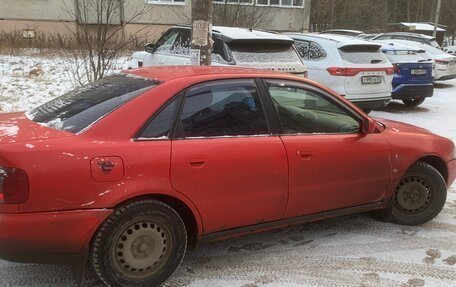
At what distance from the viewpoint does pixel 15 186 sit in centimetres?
300

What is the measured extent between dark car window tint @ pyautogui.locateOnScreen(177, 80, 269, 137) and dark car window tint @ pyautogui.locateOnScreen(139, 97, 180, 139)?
8 centimetres

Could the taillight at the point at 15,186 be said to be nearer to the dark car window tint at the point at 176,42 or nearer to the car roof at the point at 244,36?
the car roof at the point at 244,36

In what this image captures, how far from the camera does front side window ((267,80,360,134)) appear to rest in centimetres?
411

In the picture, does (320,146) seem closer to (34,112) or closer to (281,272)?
(281,272)

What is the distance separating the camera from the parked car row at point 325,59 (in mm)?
7641

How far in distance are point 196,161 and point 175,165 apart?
16cm

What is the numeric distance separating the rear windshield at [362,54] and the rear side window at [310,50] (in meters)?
0.36

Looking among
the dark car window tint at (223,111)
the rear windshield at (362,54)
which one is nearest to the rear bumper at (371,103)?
the rear windshield at (362,54)

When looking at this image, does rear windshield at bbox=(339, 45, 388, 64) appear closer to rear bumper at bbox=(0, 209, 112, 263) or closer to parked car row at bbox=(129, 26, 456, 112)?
parked car row at bbox=(129, 26, 456, 112)

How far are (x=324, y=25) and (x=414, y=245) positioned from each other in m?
34.9

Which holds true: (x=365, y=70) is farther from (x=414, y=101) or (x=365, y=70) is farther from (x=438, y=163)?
(x=438, y=163)

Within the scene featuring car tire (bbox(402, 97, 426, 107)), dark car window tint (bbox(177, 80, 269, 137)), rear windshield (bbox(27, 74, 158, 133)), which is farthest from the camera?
car tire (bbox(402, 97, 426, 107))

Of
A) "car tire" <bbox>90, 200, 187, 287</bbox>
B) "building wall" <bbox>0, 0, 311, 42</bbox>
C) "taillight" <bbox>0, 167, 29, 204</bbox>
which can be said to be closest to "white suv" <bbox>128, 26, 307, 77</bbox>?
Answer: "car tire" <bbox>90, 200, 187, 287</bbox>

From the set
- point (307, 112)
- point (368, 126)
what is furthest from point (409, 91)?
point (307, 112)
